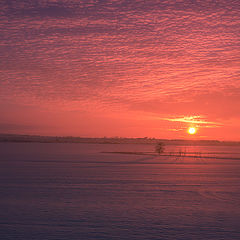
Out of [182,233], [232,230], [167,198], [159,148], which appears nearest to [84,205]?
[167,198]

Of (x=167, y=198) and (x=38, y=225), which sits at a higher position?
(x=167, y=198)

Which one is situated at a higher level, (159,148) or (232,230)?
(159,148)

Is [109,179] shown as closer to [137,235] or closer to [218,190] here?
[218,190]

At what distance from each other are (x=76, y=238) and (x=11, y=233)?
2.31 m

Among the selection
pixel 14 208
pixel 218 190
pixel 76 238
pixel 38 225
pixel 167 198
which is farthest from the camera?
pixel 218 190

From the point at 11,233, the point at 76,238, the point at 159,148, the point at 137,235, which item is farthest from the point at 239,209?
the point at 159,148

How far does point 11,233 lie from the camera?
40.0ft

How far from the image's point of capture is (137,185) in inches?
949

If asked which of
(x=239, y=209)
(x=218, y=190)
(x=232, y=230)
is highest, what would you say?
(x=218, y=190)

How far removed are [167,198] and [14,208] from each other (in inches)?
310

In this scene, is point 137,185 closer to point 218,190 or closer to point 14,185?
point 218,190

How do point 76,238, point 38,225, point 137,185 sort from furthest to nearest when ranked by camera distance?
point 137,185
point 38,225
point 76,238

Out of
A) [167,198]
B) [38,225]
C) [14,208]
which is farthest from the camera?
[167,198]

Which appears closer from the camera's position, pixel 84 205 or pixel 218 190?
pixel 84 205
